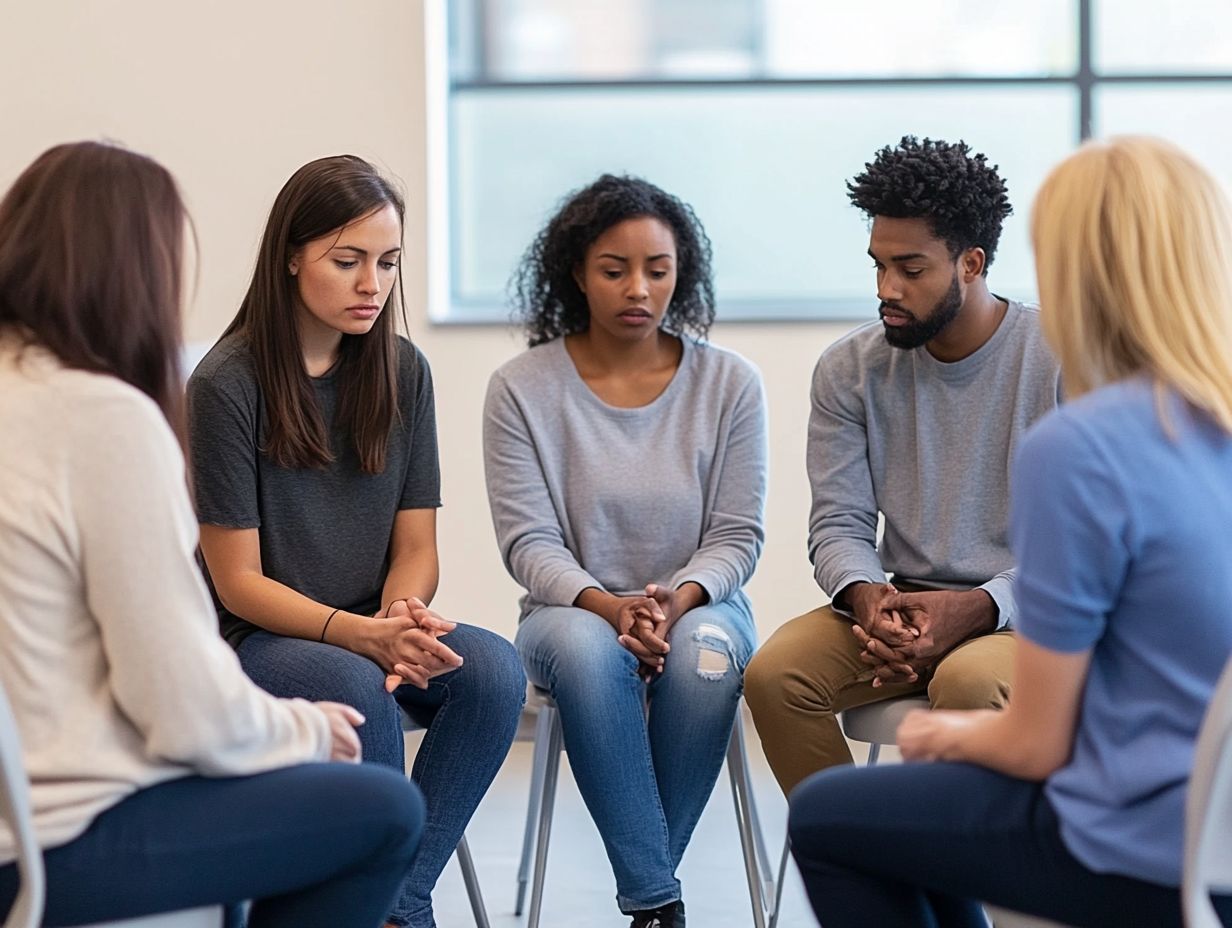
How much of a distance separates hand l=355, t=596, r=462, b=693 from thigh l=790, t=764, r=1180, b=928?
69 cm

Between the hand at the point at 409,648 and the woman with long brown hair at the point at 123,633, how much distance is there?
55 cm

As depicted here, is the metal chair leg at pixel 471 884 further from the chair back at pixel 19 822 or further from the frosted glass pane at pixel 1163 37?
the frosted glass pane at pixel 1163 37

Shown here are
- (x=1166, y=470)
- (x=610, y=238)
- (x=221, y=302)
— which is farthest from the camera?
(x=221, y=302)

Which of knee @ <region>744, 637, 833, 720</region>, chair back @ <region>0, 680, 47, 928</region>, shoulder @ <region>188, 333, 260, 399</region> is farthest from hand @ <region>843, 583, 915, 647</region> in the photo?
chair back @ <region>0, 680, 47, 928</region>

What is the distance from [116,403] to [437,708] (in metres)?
0.93

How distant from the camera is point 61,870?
4.27 ft

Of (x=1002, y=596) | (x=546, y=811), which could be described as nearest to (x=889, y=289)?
(x=1002, y=596)

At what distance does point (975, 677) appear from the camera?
195cm

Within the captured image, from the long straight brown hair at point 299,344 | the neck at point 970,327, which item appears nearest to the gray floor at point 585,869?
the long straight brown hair at point 299,344

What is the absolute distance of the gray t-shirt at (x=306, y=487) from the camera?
82.4 inches

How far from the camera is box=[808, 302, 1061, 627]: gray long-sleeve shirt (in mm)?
2236

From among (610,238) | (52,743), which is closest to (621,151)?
(610,238)

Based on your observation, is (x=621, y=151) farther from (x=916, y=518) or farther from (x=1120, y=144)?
(x=1120, y=144)

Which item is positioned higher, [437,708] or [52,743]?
[52,743]
